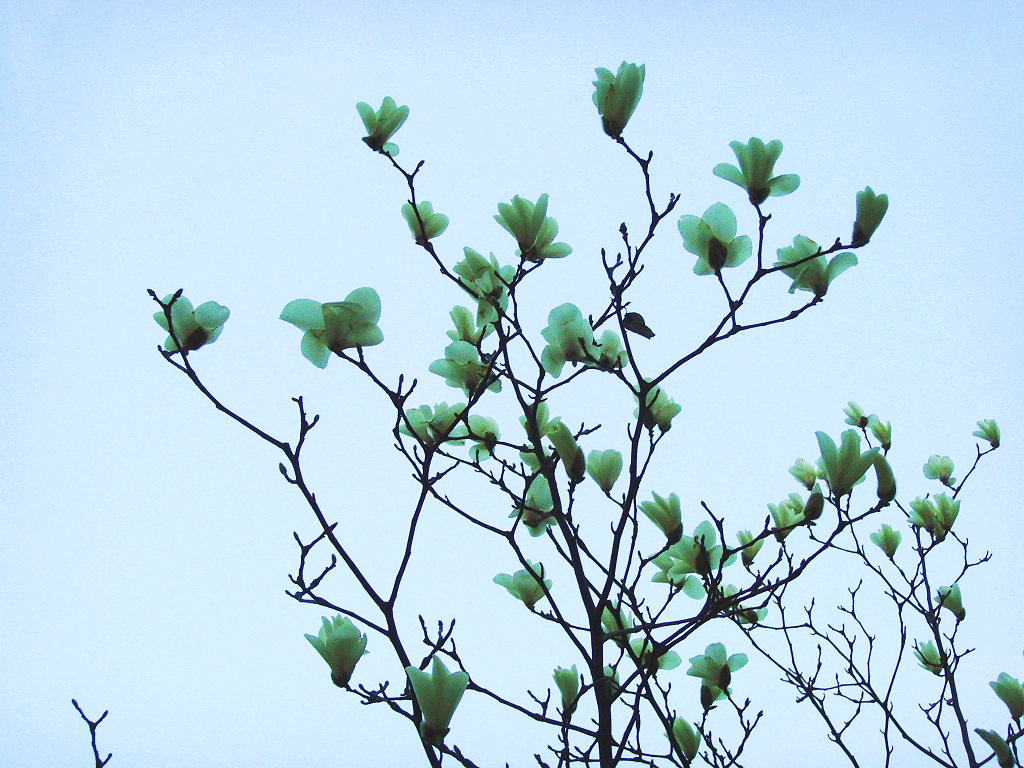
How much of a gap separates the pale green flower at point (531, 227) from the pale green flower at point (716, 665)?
0.76 metres

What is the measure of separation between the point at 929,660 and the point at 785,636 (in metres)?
0.46

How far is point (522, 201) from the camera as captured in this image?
49.0 inches

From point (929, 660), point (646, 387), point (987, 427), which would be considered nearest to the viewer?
point (646, 387)

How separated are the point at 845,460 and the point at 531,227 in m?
0.66

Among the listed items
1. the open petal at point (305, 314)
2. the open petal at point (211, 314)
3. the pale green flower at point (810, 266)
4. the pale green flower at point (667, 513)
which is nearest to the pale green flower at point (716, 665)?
the pale green flower at point (667, 513)

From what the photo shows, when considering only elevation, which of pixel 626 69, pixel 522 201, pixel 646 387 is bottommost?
pixel 646 387

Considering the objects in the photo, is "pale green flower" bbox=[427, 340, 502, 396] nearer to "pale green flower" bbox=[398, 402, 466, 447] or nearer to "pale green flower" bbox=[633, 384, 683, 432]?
"pale green flower" bbox=[398, 402, 466, 447]

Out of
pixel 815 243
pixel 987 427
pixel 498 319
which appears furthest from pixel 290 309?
pixel 987 427

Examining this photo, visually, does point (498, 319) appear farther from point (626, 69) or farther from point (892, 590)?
point (892, 590)

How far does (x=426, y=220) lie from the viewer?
4.37ft

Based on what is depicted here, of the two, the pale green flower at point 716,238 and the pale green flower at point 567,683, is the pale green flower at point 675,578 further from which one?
the pale green flower at point 716,238

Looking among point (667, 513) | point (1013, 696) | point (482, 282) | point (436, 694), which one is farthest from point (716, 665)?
point (1013, 696)

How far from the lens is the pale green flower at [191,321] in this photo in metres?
1.07

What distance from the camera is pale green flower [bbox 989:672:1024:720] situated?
1.65 meters
